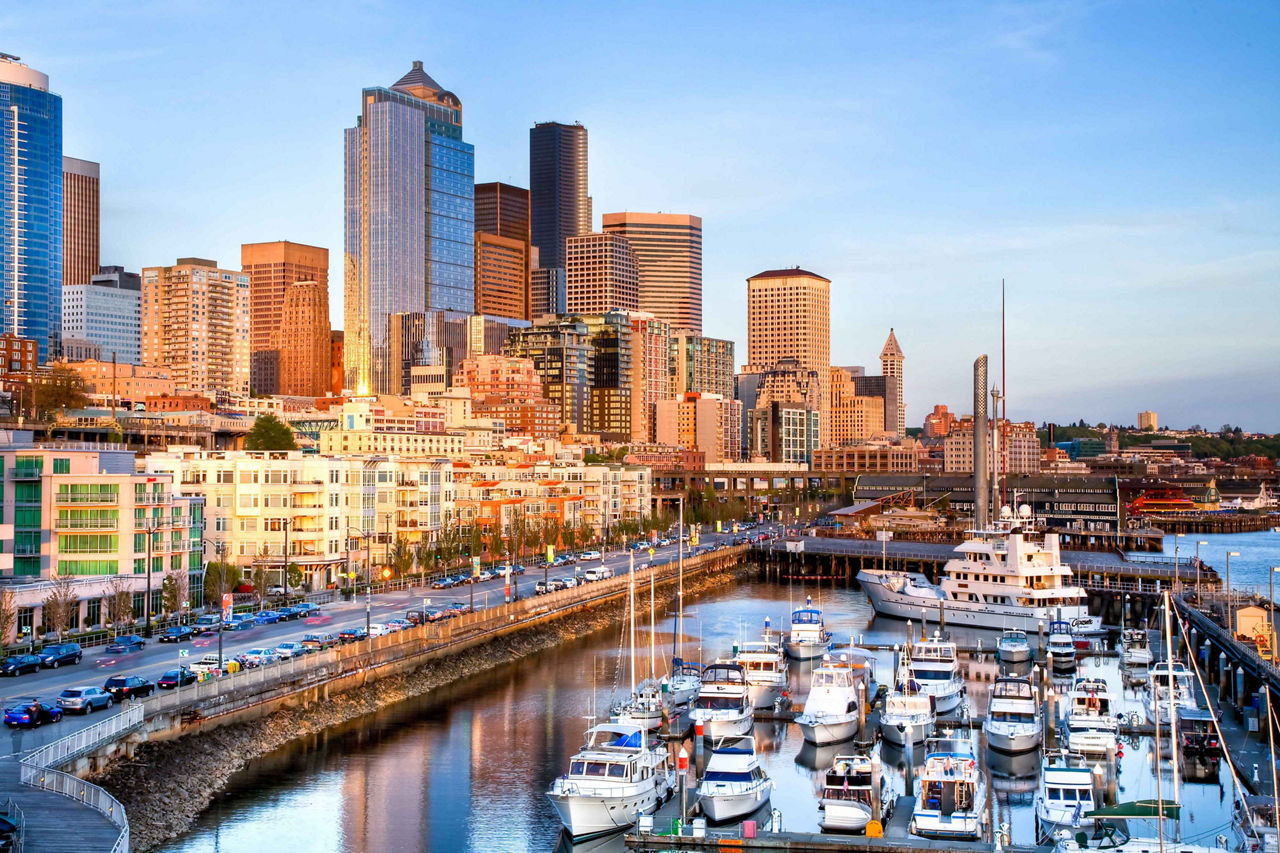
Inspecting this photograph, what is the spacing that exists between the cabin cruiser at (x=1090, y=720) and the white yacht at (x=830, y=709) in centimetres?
874

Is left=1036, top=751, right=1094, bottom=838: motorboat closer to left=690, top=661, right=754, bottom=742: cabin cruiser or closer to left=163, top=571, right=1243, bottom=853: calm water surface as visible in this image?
left=163, top=571, right=1243, bottom=853: calm water surface

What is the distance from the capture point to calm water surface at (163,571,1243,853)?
45.1 meters

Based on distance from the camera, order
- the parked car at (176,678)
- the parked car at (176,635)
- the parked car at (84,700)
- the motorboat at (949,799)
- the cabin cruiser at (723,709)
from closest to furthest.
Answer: the motorboat at (949,799) < the parked car at (84,700) < the parked car at (176,678) < the cabin cruiser at (723,709) < the parked car at (176,635)

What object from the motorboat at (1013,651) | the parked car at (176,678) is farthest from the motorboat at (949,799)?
the motorboat at (1013,651)

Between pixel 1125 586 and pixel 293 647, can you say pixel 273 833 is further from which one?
pixel 1125 586

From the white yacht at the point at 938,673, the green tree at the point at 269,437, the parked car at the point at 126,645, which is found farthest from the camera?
the green tree at the point at 269,437

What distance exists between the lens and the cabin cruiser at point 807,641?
80188 millimetres

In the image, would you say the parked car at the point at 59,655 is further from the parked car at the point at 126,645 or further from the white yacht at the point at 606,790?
the white yacht at the point at 606,790

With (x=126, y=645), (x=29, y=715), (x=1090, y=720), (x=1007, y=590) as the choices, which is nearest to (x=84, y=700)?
(x=29, y=715)

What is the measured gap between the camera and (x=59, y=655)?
61.3 metres

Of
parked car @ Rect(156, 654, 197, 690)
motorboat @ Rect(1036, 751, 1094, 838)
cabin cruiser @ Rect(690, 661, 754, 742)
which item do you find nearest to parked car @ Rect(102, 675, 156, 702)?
parked car @ Rect(156, 654, 197, 690)

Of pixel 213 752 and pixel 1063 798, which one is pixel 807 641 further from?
pixel 213 752

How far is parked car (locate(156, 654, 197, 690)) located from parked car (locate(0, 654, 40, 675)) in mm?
6515

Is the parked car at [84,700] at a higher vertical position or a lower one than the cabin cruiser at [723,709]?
higher
